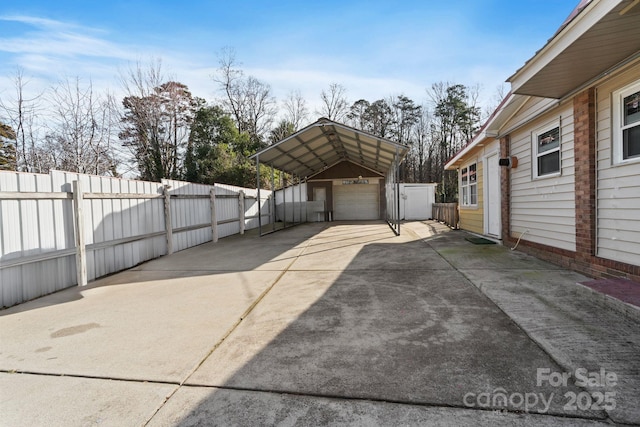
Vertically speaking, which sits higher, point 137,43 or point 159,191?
point 137,43

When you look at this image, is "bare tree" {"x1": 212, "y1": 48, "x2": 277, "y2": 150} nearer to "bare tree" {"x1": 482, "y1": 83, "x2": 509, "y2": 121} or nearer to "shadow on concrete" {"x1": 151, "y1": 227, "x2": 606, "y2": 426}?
"bare tree" {"x1": 482, "y1": 83, "x2": 509, "y2": 121}

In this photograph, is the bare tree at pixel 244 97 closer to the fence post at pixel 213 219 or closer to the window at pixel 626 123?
the fence post at pixel 213 219

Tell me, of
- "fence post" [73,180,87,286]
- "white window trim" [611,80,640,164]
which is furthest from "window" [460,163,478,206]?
"fence post" [73,180,87,286]

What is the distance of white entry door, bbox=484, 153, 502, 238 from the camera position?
25.7 feet

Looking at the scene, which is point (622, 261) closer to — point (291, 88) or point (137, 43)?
point (137, 43)

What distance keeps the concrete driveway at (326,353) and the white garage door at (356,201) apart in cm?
1357

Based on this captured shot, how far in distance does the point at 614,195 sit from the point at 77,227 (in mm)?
7765

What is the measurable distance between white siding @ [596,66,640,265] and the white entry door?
3.43 meters

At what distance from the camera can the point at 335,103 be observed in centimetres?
2880

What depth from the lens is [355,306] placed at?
3652 mm

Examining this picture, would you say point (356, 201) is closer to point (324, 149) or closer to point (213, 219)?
point (324, 149)

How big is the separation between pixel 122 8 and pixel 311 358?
11.0m

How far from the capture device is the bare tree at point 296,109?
28203 millimetres

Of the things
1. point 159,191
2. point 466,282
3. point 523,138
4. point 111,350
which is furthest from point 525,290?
point 159,191
